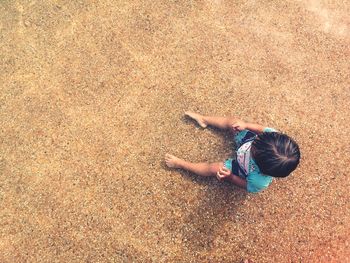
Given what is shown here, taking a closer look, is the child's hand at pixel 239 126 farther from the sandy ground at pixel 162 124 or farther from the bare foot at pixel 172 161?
the bare foot at pixel 172 161

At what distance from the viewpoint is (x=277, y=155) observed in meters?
2.92

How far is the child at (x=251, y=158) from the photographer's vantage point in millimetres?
2939

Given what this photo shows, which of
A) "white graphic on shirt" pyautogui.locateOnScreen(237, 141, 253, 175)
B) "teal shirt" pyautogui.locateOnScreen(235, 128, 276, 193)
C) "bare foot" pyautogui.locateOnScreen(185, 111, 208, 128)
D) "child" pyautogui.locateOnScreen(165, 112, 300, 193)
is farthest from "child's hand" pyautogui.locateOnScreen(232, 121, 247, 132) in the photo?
"teal shirt" pyautogui.locateOnScreen(235, 128, 276, 193)

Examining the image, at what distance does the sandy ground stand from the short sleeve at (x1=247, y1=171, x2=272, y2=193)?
0.27m

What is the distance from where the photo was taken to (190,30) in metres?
4.21

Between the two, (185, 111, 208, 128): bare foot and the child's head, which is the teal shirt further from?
(185, 111, 208, 128): bare foot

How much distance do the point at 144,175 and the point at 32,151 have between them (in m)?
1.06

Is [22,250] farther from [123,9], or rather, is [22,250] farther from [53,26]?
[123,9]

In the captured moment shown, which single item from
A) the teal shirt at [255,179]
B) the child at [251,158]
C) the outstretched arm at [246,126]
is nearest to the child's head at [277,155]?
the child at [251,158]

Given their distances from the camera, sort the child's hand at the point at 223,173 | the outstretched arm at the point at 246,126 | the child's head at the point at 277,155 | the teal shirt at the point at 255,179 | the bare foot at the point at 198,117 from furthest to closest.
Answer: the bare foot at the point at 198,117 < the outstretched arm at the point at 246,126 < the child's hand at the point at 223,173 < the teal shirt at the point at 255,179 < the child's head at the point at 277,155

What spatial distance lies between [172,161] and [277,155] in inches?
41.1

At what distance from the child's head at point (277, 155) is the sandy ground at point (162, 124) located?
26.9 inches

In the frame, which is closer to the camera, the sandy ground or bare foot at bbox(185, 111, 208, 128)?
the sandy ground

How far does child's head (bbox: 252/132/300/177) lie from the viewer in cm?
292
